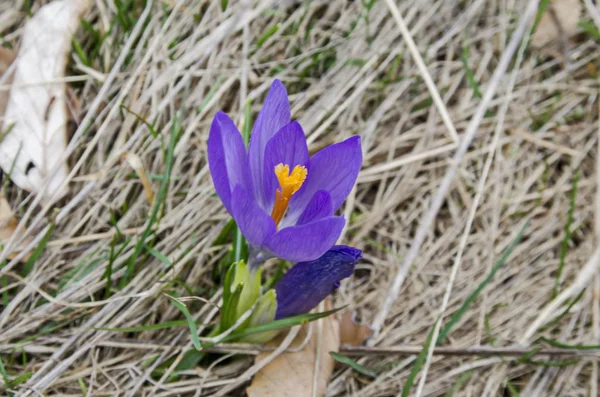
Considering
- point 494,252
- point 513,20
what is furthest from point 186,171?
point 513,20

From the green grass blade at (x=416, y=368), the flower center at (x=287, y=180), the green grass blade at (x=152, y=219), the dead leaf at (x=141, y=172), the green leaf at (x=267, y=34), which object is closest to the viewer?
the flower center at (x=287, y=180)

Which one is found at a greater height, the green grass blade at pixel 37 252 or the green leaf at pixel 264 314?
the green grass blade at pixel 37 252

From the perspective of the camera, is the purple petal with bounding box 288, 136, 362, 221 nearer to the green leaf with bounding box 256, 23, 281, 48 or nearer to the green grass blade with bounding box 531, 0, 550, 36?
the green leaf with bounding box 256, 23, 281, 48

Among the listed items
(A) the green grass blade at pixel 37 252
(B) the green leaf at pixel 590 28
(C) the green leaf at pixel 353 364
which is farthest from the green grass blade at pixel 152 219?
(B) the green leaf at pixel 590 28

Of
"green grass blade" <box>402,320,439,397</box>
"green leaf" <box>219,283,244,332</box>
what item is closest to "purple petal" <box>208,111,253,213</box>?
"green leaf" <box>219,283,244,332</box>

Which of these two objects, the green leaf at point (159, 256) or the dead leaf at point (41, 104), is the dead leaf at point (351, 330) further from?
the dead leaf at point (41, 104)

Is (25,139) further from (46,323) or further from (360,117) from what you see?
(360,117)

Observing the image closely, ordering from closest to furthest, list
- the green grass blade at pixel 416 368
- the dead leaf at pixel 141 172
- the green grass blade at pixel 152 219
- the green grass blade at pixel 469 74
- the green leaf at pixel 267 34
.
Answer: the green grass blade at pixel 416 368
the green grass blade at pixel 152 219
the dead leaf at pixel 141 172
the green leaf at pixel 267 34
the green grass blade at pixel 469 74
